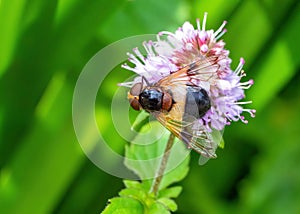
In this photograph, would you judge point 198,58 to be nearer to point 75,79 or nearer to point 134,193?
point 134,193

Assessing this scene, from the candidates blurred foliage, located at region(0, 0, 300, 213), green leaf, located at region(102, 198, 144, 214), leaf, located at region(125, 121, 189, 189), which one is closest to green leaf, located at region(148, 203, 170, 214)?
green leaf, located at region(102, 198, 144, 214)

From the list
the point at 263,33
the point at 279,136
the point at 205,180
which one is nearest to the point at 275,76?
the point at 263,33

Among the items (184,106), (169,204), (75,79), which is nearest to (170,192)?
(169,204)

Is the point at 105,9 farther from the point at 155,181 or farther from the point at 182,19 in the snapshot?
the point at 155,181

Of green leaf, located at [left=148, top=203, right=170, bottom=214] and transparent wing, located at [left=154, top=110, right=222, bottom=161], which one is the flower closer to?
transparent wing, located at [left=154, top=110, right=222, bottom=161]

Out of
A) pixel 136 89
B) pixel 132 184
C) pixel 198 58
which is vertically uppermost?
pixel 198 58

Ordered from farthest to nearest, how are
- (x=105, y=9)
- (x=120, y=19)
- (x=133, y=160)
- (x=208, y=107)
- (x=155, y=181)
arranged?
(x=120, y=19), (x=105, y=9), (x=133, y=160), (x=155, y=181), (x=208, y=107)
